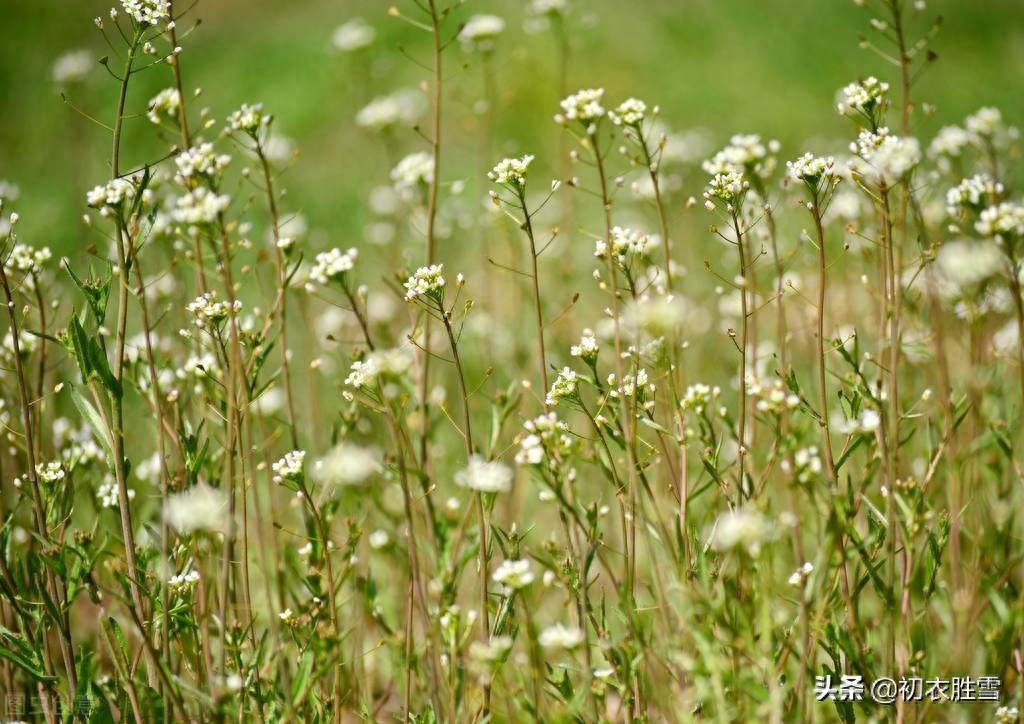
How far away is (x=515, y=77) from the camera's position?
683 cm

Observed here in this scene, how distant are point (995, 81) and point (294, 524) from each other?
571 centimetres

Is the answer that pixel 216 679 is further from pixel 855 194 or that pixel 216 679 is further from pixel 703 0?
pixel 703 0

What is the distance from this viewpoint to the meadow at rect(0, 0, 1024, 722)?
62.7 inches

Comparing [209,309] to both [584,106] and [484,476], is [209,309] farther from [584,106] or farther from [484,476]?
[584,106]

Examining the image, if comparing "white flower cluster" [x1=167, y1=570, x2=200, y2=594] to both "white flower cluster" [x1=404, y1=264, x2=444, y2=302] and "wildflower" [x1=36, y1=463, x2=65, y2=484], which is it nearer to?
"wildflower" [x1=36, y1=463, x2=65, y2=484]

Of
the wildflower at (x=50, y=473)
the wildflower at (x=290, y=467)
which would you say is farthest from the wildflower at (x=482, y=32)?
the wildflower at (x=50, y=473)

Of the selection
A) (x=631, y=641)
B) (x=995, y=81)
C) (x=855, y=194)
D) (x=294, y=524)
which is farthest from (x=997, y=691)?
(x=995, y=81)

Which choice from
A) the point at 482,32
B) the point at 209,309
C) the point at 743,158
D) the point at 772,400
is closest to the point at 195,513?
the point at 209,309

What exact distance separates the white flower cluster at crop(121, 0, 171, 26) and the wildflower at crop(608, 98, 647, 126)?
35.0 inches

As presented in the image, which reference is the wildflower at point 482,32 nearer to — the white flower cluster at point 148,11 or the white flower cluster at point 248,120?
the white flower cluster at point 248,120

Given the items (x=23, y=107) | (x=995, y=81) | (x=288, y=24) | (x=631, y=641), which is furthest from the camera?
(x=288, y=24)

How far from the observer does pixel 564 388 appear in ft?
5.86

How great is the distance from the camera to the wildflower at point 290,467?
1711 mm

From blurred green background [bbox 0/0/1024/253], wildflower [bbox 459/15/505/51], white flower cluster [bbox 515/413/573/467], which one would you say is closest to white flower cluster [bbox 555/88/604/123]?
white flower cluster [bbox 515/413/573/467]
